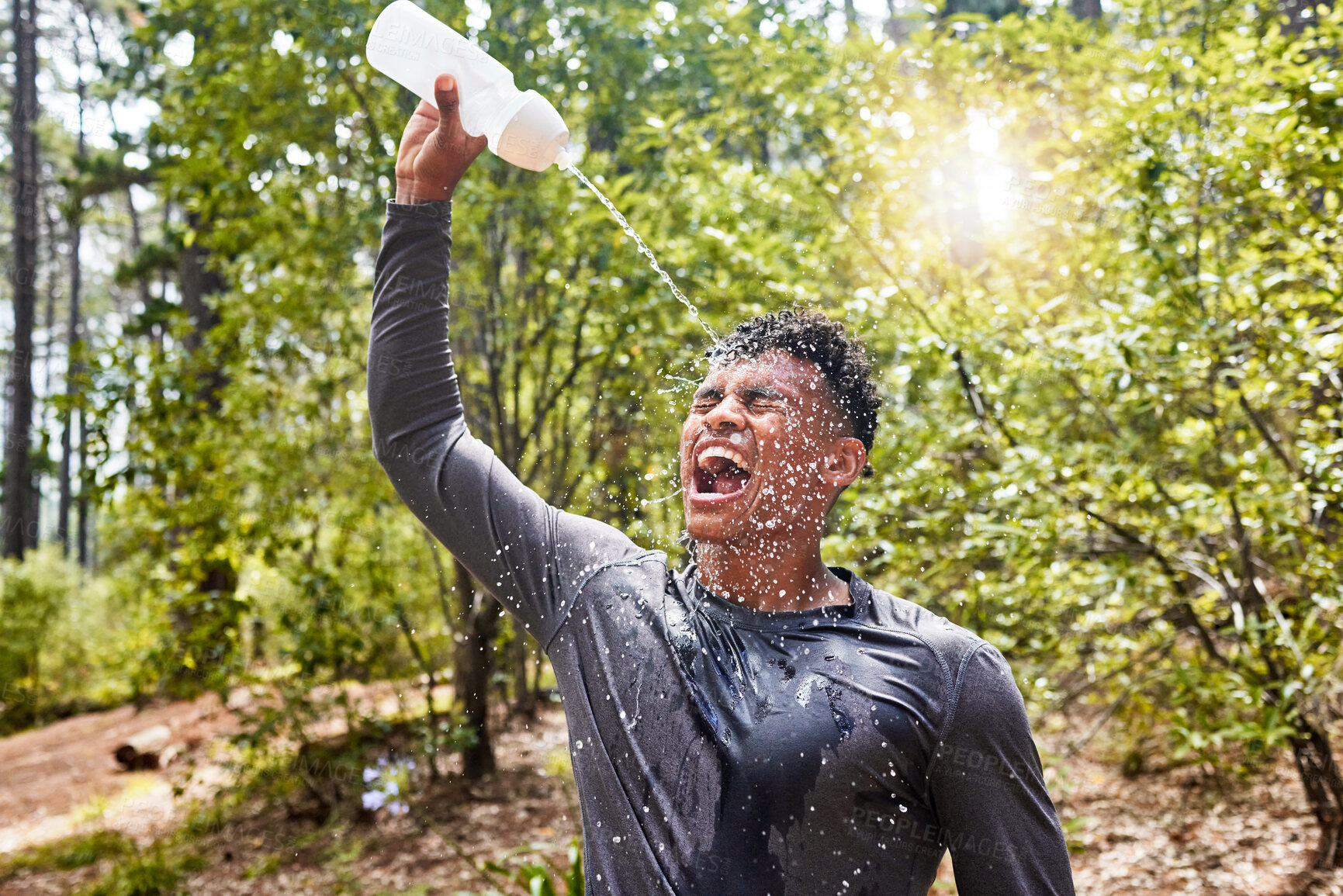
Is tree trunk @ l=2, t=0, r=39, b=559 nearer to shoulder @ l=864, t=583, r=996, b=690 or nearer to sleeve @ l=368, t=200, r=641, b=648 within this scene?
sleeve @ l=368, t=200, r=641, b=648

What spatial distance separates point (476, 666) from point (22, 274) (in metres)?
13.2

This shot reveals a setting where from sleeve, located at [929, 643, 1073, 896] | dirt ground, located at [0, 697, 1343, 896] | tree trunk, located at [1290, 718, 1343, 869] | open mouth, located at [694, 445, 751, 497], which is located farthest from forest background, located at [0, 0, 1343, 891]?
sleeve, located at [929, 643, 1073, 896]

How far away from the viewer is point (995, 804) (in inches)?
48.5

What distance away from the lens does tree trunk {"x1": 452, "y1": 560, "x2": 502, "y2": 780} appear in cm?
569

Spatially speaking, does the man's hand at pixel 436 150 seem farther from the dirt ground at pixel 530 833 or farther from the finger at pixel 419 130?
the dirt ground at pixel 530 833

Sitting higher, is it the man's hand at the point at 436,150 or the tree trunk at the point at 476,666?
the man's hand at the point at 436,150

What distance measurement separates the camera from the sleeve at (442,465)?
59.8 inches

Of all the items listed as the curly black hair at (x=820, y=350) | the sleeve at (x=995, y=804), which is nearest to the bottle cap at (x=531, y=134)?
the curly black hair at (x=820, y=350)

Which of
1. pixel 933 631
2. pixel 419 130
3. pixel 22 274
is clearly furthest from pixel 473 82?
pixel 22 274

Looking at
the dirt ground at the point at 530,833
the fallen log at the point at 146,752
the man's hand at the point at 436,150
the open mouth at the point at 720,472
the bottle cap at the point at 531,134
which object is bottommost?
the fallen log at the point at 146,752

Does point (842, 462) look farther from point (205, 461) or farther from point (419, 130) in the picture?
point (205, 461)

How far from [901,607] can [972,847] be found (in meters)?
0.37

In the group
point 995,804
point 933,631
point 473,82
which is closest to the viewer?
point 995,804

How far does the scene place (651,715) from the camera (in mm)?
1340
